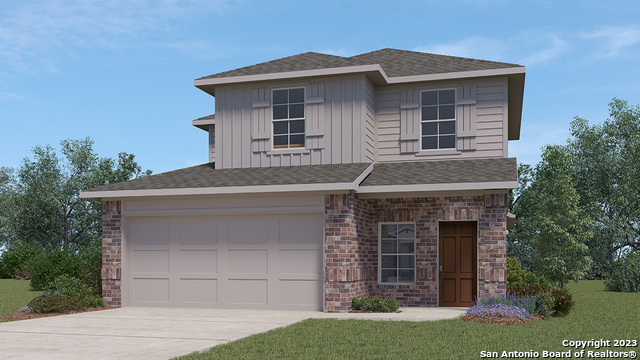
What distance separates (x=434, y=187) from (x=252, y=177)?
183 inches

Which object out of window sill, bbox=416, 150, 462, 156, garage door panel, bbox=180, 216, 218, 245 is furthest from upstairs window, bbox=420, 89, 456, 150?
garage door panel, bbox=180, 216, 218, 245

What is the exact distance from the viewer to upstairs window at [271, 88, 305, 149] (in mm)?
17844

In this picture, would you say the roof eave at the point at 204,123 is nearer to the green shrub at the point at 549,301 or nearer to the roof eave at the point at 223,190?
the roof eave at the point at 223,190

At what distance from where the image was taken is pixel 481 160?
1731 cm

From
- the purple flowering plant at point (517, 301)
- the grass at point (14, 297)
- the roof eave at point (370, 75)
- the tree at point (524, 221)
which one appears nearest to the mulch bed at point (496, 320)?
the purple flowering plant at point (517, 301)

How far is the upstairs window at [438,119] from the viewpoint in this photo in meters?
17.9

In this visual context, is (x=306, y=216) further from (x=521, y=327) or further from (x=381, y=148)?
(x=521, y=327)

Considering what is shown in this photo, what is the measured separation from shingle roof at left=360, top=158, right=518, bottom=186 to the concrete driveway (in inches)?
123

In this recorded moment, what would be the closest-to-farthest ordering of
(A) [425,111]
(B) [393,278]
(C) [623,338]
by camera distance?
1. (C) [623,338]
2. (B) [393,278]
3. (A) [425,111]

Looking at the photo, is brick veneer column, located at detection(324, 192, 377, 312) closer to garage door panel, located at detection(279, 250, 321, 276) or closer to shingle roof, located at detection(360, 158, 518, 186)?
garage door panel, located at detection(279, 250, 321, 276)

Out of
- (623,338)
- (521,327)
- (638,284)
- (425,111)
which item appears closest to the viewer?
(623,338)

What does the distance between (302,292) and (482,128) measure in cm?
673

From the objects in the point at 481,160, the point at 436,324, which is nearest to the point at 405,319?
the point at 436,324

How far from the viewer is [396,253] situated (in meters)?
16.9
